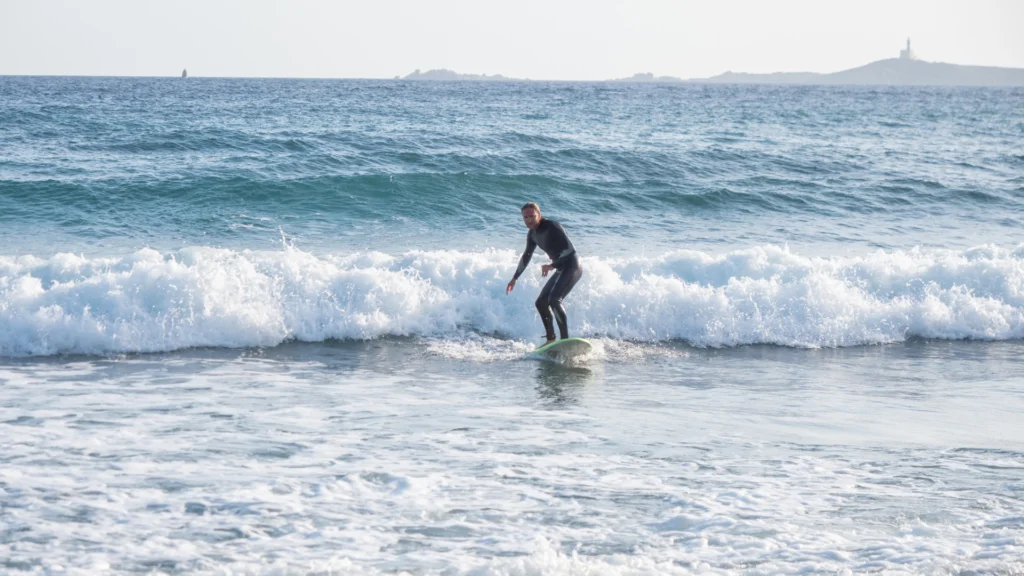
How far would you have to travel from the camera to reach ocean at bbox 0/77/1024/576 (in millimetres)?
5473

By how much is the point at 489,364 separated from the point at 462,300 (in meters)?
2.32

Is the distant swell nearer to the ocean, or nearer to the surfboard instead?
the ocean

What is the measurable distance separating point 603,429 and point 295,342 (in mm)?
5185

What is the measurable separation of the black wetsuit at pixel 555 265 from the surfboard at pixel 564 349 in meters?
0.22

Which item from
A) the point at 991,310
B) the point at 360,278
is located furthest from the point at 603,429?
the point at 991,310

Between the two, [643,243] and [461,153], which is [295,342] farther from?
[461,153]

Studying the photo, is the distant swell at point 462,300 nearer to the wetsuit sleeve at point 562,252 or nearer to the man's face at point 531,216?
the wetsuit sleeve at point 562,252

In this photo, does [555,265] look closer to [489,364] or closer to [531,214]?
[531,214]

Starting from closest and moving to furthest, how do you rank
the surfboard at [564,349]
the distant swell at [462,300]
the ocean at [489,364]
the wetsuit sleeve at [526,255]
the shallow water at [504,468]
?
1. the shallow water at [504,468]
2. the ocean at [489,364]
3. the surfboard at [564,349]
4. the wetsuit sleeve at [526,255]
5. the distant swell at [462,300]

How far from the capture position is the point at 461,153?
23.9 m

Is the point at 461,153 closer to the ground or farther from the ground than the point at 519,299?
farther from the ground

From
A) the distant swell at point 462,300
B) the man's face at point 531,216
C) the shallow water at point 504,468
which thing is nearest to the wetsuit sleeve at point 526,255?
the man's face at point 531,216

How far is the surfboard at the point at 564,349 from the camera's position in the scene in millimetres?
10586

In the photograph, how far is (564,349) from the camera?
10.6m
